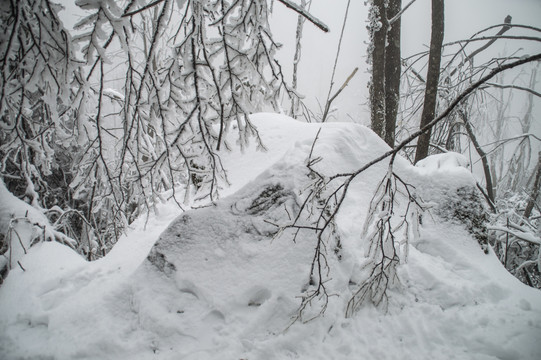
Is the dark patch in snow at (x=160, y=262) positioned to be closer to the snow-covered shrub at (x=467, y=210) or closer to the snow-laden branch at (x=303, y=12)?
the snow-laden branch at (x=303, y=12)

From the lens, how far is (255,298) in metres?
1.90

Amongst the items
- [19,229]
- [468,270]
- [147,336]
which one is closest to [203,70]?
[147,336]

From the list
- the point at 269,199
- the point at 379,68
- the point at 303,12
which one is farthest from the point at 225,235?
the point at 379,68

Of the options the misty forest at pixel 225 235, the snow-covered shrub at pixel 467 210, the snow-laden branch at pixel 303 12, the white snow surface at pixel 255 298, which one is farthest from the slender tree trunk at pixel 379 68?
the snow-laden branch at pixel 303 12

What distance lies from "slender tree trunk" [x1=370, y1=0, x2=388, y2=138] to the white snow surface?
1.98 m

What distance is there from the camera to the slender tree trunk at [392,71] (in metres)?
4.04

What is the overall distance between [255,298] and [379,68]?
12.4 ft

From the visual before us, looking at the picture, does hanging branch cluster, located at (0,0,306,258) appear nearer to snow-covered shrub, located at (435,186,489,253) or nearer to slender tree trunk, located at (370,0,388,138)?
snow-covered shrub, located at (435,186,489,253)

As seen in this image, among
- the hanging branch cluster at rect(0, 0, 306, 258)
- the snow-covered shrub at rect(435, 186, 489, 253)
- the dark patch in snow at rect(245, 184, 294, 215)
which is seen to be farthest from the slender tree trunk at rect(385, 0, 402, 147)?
the hanging branch cluster at rect(0, 0, 306, 258)

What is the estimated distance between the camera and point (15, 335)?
1.73m

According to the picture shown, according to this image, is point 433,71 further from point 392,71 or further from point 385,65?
point 385,65

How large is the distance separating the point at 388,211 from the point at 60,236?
13.4ft

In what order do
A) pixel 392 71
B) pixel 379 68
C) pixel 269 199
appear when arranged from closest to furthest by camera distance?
pixel 269 199 → pixel 379 68 → pixel 392 71

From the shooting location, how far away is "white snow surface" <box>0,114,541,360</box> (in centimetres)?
167
